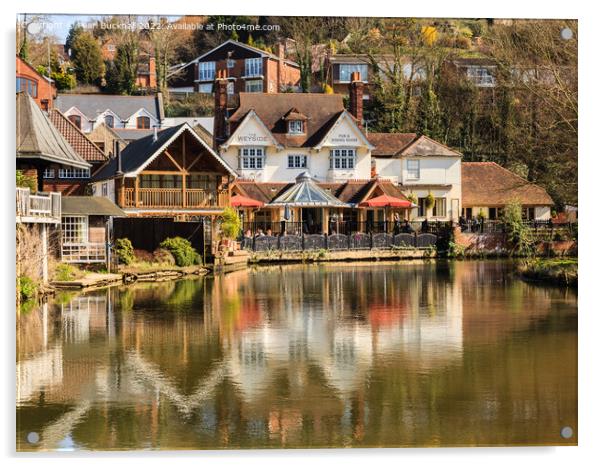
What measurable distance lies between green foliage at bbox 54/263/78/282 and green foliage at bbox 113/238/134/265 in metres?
2.17

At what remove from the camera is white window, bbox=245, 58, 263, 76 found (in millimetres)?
14719

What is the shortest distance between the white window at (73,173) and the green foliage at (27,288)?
209 cm

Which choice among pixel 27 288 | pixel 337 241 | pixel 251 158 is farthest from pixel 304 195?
pixel 27 288

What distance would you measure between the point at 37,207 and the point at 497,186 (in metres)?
6.69

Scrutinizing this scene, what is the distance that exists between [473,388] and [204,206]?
819 centimetres

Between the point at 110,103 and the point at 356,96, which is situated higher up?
the point at 356,96

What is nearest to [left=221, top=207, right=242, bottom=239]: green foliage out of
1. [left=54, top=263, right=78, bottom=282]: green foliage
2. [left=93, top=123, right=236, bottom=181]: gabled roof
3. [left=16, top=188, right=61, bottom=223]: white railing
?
[left=93, top=123, right=236, bottom=181]: gabled roof

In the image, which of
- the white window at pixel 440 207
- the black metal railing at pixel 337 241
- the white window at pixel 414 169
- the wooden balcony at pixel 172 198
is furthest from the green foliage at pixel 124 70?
the black metal railing at pixel 337 241

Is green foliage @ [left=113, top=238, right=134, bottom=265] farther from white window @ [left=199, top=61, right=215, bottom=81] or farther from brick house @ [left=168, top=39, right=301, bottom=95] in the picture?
white window @ [left=199, top=61, right=215, bottom=81]

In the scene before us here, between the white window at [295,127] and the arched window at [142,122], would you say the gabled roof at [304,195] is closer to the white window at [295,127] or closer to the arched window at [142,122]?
the white window at [295,127]

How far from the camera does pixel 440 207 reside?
58.1 ft

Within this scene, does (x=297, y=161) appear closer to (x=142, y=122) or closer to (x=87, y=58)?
(x=142, y=122)

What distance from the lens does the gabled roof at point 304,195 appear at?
56.7 feet

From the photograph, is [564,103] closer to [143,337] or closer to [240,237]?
[143,337]
